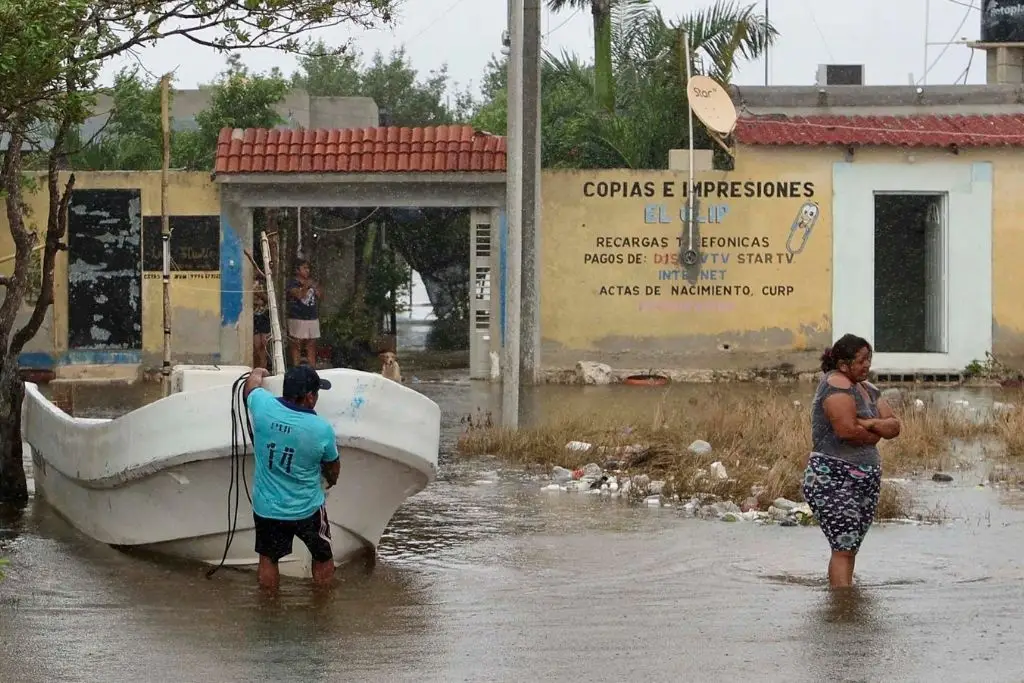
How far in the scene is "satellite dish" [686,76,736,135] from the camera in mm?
21703

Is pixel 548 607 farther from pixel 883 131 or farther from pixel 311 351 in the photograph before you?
pixel 883 131

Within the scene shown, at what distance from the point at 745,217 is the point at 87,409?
9.81 m

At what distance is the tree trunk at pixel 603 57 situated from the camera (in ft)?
94.0

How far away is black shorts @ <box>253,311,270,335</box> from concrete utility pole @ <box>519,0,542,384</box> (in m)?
5.25

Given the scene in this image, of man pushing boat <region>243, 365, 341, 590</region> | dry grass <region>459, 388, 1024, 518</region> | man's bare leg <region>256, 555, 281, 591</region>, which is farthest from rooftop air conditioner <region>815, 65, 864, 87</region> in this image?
Answer: man's bare leg <region>256, 555, 281, 591</region>

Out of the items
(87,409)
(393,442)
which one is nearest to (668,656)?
(393,442)

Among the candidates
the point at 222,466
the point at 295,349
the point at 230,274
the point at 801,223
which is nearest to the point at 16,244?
the point at 222,466

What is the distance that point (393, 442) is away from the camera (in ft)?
29.7

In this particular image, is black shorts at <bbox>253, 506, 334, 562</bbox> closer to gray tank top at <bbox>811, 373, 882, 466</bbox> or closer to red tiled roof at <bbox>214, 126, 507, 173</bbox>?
gray tank top at <bbox>811, 373, 882, 466</bbox>

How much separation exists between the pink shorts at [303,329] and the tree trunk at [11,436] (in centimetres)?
1052

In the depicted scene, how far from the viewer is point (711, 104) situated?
2178 centimetres

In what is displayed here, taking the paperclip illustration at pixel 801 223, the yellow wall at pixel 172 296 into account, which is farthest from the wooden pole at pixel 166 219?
the paperclip illustration at pixel 801 223

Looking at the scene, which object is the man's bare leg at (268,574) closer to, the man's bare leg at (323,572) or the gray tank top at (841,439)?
the man's bare leg at (323,572)

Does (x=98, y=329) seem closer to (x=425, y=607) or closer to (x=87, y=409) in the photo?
(x=87, y=409)
